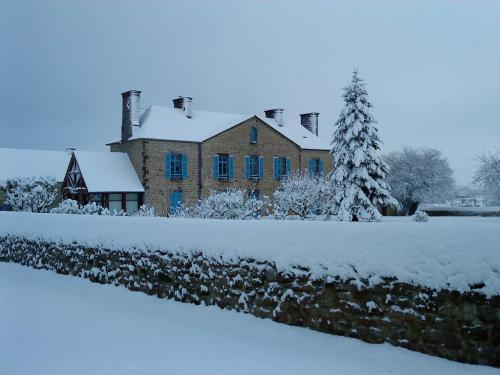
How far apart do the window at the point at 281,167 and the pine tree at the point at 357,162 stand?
10690 millimetres

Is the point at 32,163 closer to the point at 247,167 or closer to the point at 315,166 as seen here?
the point at 247,167

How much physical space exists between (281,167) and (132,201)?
11.1m

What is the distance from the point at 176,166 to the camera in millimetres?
29859

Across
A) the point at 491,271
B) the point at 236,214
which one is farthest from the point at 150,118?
the point at 491,271

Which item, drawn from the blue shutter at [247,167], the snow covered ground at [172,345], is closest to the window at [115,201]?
the blue shutter at [247,167]

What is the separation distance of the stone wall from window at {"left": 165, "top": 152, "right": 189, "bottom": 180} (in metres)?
18.6

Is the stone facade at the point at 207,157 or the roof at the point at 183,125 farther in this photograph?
Answer: the roof at the point at 183,125

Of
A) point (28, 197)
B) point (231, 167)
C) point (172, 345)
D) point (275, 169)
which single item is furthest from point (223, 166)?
point (172, 345)

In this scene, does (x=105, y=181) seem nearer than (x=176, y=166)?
Yes

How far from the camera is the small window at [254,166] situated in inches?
1296

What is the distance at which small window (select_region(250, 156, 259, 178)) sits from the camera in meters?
32.9

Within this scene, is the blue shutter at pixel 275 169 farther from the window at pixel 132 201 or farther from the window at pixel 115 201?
the window at pixel 115 201

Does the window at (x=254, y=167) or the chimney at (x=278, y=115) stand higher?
the chimney at (x=278, y=115)

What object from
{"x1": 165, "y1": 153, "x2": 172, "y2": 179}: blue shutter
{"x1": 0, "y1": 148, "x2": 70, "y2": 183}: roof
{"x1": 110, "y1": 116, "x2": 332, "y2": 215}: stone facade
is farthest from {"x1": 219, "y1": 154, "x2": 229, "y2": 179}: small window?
{"x1": 0, "y1": 148, "x2": 70, "y2": 183}: roof
